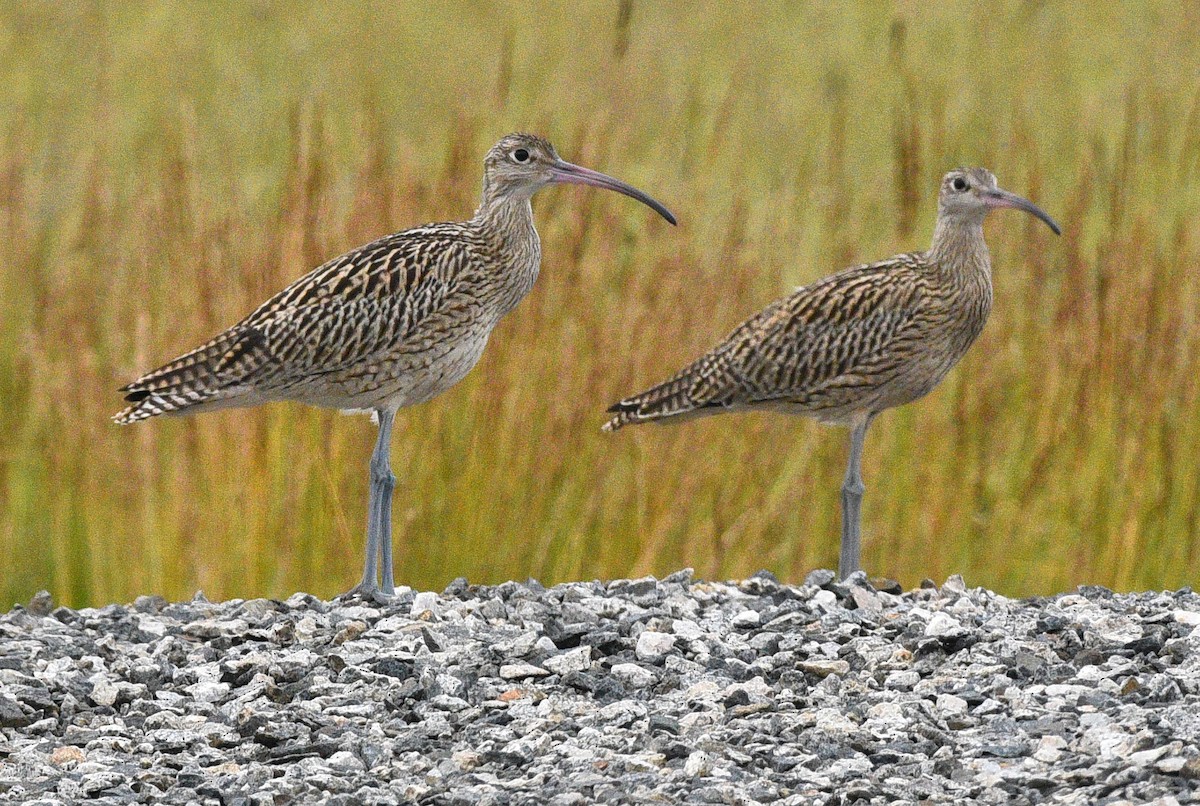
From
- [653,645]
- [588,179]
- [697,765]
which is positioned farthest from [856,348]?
[697,765]

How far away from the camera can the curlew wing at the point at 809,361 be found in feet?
27.2

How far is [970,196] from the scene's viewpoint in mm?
8500

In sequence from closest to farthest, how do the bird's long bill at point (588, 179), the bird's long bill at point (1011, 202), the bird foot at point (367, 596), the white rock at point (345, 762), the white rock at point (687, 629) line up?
the white rock at point (345, 762)
the white rock at point (687, 629)
the bird foot at point (367, 596)
the bird's long bill at point (588, 179)
the bird's long bill at point (1011, 202)

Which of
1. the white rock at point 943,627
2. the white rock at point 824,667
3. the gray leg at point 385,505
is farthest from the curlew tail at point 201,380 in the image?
the white rock at point 943,627

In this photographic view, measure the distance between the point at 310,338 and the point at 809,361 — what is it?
212 centimetres

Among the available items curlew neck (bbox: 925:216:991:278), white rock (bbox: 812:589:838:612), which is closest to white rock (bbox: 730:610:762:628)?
white rock (bbox: 812:589:838:612)

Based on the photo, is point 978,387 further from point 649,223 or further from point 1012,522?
point 649,223

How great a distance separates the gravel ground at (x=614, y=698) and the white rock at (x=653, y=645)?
11 mm

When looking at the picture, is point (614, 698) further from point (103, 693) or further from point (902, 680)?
point (103, 693)

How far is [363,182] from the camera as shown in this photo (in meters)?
9.03

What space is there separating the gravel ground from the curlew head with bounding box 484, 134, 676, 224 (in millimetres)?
1632

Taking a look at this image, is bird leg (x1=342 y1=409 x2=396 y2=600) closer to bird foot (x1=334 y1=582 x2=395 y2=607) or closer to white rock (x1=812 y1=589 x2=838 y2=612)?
bird foot (x1=334 y1=582 x2=395 y2=607)

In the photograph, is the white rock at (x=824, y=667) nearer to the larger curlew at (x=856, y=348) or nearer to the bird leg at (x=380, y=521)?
the bird leg at (x=380, y=521)

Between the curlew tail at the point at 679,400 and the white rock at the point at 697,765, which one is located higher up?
the curlew tail at the point at 679,400
